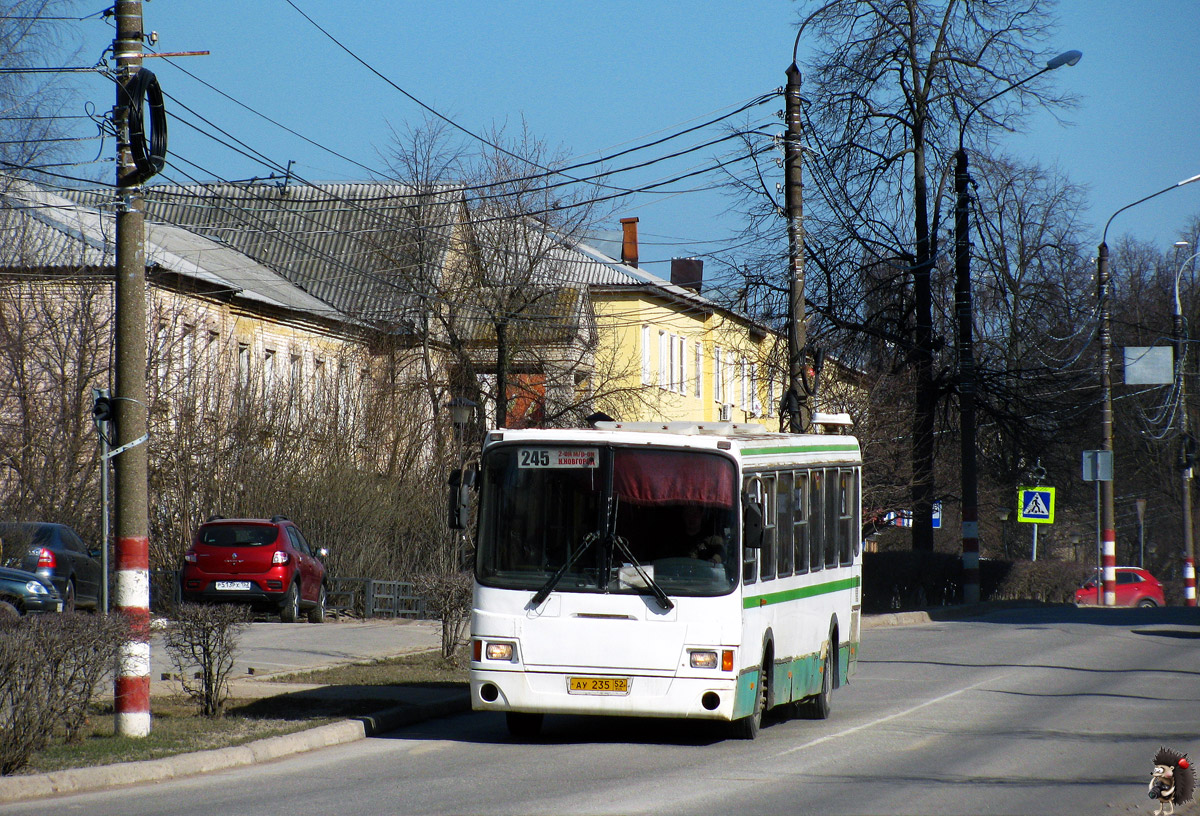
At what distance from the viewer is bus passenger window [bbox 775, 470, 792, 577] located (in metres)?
13.1

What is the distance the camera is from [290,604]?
24.8 metres

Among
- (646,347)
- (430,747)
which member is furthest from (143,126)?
(646,347)

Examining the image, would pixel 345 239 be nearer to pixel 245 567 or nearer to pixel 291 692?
pixel 245 567

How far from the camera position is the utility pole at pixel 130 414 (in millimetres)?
11297

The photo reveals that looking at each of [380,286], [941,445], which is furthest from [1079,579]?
[380,286]

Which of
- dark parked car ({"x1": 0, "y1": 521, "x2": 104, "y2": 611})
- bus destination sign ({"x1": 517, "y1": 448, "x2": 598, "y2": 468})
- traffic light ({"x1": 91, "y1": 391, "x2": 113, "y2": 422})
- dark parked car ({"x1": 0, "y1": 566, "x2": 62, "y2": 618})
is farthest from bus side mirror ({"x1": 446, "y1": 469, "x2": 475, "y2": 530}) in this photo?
dark parked car ({"x1": 0, "y1": 521, "x2": 104, "y2": 611})

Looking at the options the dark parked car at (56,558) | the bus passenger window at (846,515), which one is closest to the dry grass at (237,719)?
the bus passenger window at (846,515)

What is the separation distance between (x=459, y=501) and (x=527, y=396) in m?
25.5

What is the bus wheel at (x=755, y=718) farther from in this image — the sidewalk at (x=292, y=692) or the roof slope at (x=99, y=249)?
the roof slope at (x=99, y=249)

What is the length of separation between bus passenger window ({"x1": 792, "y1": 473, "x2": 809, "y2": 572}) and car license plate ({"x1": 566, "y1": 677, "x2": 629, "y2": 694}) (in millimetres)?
2668

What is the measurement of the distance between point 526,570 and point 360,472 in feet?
62.4

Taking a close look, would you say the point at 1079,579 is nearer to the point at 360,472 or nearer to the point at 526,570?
the point at 360,472

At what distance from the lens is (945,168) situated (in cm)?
3672

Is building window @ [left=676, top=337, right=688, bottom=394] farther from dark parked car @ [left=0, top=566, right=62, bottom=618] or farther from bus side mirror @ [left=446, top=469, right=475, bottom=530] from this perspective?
bus side mirror @ [left=446, top=469, right=475, bottom=530]
